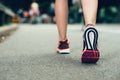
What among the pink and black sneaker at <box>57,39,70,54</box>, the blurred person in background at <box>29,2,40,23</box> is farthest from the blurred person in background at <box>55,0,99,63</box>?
the blurred person in background at <box>29,2,40,23</box>

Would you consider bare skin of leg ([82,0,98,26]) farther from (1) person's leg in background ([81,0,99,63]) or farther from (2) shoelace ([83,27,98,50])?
(2) shoelace ([83,27,98,50])

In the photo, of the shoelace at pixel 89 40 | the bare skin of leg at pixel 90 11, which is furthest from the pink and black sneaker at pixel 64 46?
the shoelace at pixel 89 40

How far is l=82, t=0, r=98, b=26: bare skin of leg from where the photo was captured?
3.33m

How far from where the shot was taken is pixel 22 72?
2.83 m

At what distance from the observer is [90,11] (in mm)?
3393

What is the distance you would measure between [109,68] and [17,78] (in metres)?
0.80

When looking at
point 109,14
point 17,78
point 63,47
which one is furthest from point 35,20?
point 17,78

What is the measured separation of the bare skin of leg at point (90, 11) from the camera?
3328 mm

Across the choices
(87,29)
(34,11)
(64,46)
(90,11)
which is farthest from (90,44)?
(34,11)

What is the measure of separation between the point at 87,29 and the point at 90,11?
0.28m

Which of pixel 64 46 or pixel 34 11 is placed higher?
pixel 64 46

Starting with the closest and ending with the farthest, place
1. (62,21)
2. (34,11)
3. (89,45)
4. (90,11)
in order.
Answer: (89,45)
(90,11)
(62,21)
(34,11)

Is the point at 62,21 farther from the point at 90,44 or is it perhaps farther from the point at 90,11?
the point at 90,44

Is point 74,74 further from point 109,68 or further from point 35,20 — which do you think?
point 35,20
